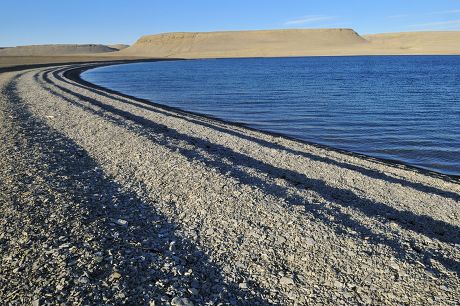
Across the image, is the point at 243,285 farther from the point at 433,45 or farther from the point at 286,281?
the point at 433,45

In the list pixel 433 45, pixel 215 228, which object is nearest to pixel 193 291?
pixel 215 228

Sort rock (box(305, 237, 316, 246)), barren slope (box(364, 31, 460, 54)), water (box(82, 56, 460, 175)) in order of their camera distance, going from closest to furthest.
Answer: rock (box(305, 237, 316, 246)) < water (box(82, 56, 460, 175)) < barren slope (box(364, 31, 460, 54))

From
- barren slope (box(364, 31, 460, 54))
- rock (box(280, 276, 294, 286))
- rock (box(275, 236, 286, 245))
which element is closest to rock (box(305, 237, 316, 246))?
rock (box(275, 236, 286, 245))

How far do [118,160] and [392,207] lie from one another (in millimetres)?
7751

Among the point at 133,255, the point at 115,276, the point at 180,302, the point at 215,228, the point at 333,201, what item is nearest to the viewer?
the point at 180,302

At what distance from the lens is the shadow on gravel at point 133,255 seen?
16.7 feet

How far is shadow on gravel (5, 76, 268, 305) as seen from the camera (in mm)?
5086

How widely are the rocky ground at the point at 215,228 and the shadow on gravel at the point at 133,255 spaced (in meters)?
0.02

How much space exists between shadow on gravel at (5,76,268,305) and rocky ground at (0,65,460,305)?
24 mm

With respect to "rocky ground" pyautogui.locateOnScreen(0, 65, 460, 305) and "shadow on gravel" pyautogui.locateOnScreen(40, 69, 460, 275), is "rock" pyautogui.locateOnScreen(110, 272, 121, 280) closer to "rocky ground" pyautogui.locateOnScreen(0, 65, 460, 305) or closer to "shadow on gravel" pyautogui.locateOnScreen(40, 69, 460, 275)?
"rocky ground" pyautogui.locateOnScreen(0, 65, 460, 305)

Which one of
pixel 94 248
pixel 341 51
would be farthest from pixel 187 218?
pixel 341 51

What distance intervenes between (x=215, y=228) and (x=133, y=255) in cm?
171

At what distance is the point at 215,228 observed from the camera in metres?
7.15

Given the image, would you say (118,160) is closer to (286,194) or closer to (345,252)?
(286,194)
